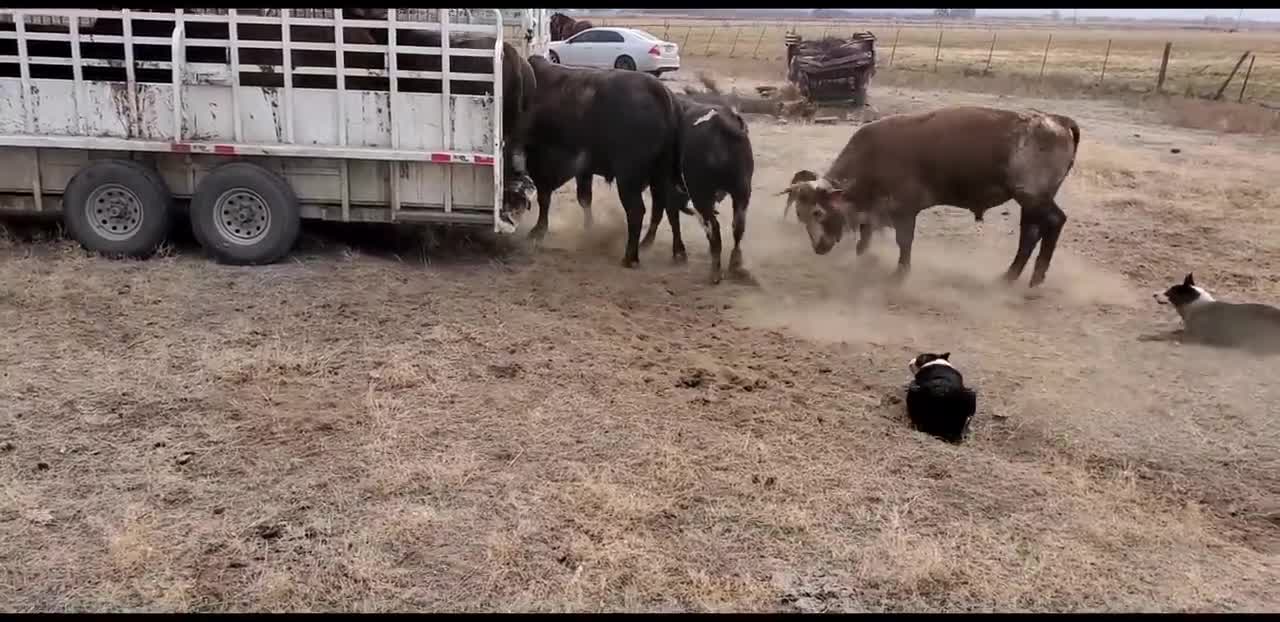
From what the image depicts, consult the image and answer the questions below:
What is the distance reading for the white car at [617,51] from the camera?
25047mm

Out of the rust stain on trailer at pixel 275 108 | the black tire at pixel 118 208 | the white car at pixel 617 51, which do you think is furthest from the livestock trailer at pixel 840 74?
the black tire at pixel 118 208

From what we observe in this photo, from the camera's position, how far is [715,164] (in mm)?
8148

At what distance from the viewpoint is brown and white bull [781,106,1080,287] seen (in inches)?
324

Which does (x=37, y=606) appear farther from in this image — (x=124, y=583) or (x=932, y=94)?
(x=932, y=94)

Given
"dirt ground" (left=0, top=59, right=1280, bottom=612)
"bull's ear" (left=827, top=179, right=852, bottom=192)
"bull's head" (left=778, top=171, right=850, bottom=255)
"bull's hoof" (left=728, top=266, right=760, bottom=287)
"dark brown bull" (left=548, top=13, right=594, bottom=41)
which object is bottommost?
"bull's hoof" (left=728, top=266, right=760, bottom=287)

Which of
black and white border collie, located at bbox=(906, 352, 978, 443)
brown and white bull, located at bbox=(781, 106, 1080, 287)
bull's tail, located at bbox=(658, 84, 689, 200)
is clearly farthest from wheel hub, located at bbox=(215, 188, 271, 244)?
black and white border collie, located at bbox=(906, 352, 978, 443)

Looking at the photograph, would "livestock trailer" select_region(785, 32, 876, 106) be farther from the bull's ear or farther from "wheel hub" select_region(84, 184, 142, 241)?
"wheel hub" select_region(84, 184, 142, 241)

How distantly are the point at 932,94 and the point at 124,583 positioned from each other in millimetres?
25522

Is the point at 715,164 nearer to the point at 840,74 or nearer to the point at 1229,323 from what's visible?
the point at 1229,323

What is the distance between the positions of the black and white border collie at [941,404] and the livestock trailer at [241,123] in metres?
3.78

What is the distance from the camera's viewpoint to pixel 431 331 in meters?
6.48

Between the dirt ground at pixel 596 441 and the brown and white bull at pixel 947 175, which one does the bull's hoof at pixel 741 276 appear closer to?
the dirt ground at pixel 596 441

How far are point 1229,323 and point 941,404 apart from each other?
3.00 metres

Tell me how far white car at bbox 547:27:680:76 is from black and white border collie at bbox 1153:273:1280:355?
1917cm
